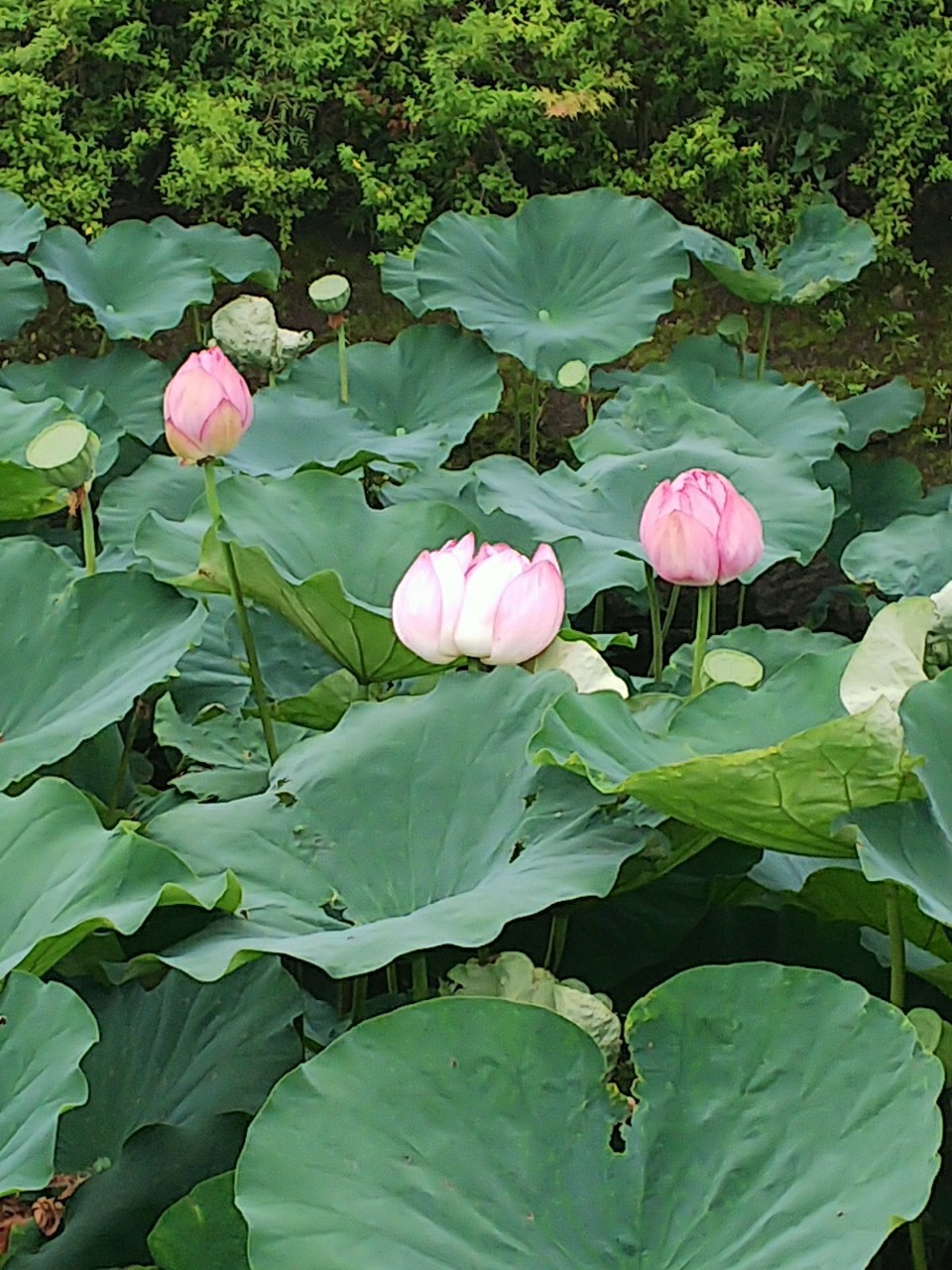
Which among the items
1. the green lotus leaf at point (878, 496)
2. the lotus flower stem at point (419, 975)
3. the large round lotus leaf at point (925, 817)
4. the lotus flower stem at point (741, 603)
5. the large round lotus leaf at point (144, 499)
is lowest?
the lotus flower stem at point (741, 603)

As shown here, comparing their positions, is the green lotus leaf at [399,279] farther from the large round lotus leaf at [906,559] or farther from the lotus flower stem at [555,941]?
the lotus flower stem at [555,941]

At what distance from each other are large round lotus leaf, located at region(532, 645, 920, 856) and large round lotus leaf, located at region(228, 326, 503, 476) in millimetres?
850

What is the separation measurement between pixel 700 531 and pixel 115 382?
51.7 inches

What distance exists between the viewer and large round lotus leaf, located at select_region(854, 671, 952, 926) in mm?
713

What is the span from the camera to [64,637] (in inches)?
40.3

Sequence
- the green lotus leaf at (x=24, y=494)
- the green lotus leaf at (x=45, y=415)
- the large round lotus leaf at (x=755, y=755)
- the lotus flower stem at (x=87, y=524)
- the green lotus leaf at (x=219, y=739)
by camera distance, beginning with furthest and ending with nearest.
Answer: the green lotus leaf at (x=45, y=415) → the green lotus leaf at (x=24, y=494) → the green lotus leaf at (x=219, y=739) → the lotus flower stem at (x=87, y=524) → the large round lotus leaf at (x=755, y=755)

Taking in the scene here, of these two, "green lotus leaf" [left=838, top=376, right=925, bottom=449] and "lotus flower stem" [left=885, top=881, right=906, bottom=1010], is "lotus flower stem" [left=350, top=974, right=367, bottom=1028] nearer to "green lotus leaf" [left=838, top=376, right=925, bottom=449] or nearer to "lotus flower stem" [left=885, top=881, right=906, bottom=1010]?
"lotus flower stem" [left=885, top=881, right=906, bottom=1010]

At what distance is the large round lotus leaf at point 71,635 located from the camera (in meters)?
0.98

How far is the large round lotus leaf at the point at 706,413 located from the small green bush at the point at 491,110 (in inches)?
21.9

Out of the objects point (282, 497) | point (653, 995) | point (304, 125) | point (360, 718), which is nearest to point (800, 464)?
point (282, 497)

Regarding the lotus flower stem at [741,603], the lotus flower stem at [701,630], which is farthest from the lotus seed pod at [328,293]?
the lotus flower stem at [701,630]

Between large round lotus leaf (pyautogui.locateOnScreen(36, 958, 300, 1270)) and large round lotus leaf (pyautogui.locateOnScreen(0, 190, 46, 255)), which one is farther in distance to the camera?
large round lotus leaf (pyautogui.locateOnScreen(0, 190, 46, 255))

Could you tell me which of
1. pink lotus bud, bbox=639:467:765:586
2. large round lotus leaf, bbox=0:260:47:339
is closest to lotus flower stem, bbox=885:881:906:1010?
pink lotus bud, bbox=639:467:765:586

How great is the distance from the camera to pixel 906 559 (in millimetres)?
1301
